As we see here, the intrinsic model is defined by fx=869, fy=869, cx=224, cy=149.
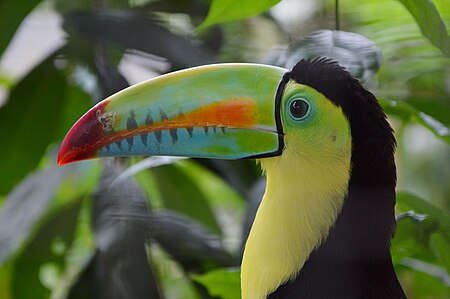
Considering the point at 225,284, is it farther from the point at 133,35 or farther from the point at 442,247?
the point at 133,35

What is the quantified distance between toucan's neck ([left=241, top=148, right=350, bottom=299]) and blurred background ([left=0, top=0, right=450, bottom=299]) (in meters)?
0.10

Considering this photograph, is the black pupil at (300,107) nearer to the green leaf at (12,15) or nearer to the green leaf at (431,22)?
the green leaf at (431,22)

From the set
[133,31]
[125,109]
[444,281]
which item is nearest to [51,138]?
[133,31]

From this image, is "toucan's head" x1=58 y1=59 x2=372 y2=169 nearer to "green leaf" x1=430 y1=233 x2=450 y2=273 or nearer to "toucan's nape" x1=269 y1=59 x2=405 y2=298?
"toucan's nape" x1=269 y1=59 x2=405 y2=298

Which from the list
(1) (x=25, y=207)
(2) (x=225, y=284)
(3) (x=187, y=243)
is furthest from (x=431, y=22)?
(1) (x=25, y=207)

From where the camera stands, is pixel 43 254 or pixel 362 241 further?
pixel 43 254

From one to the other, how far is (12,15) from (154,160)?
1.00 ft

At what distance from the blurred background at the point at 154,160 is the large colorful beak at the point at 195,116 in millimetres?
94

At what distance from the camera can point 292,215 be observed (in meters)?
0.82

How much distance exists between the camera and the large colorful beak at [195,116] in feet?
2.57

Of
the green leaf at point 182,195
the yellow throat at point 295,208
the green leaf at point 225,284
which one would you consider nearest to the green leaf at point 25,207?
the green leaf at point 182,195

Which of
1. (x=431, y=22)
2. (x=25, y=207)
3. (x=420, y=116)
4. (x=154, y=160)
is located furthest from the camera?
(x=25, y=207)

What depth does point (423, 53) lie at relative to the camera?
938mm

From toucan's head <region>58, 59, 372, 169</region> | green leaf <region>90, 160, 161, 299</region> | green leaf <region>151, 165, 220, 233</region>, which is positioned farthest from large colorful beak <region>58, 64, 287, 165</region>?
green leaf <region>151, 165, 220, 233</region>
